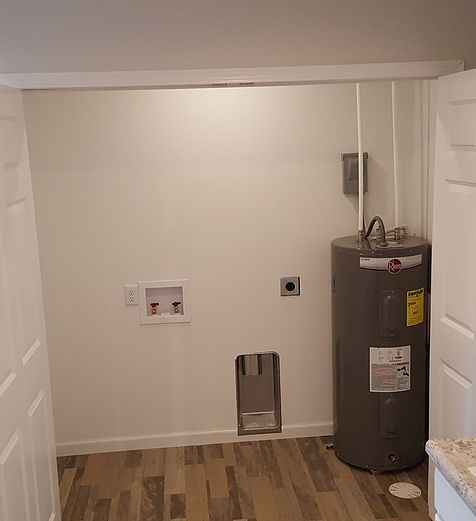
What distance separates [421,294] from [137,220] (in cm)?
152

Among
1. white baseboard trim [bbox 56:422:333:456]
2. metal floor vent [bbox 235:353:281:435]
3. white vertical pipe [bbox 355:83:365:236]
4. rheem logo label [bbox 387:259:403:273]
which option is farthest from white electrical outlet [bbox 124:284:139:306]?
rheem logo label [bbox 387:259:403:273]

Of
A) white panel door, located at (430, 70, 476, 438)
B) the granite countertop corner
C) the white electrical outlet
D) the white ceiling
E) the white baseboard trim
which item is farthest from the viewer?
the white baseboard trim

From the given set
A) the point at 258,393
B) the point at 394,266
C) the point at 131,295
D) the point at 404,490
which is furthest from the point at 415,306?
the point at 131,295

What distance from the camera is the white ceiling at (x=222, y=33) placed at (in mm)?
2373

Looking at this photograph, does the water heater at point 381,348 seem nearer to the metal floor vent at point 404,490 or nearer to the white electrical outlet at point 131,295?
the metal floor vent at point 404,490

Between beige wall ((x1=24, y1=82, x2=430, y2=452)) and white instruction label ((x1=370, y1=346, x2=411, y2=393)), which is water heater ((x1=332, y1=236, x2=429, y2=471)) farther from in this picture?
beige wall ((x1=24, y1=82, x2=430, y2=452))

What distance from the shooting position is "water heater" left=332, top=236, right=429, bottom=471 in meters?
3.32

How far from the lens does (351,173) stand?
363 cm

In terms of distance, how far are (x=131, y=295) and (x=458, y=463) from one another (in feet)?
7.78

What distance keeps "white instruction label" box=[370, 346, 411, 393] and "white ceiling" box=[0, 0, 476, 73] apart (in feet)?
4.87

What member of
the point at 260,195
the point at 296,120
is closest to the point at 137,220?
the point at 260,195

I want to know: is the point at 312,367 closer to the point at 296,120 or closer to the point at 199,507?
the point at 199,507

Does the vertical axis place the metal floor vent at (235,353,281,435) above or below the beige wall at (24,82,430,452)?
below


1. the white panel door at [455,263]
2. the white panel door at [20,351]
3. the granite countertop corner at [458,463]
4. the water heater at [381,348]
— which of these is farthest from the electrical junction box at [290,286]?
the granite countertop corner at [458,463]
